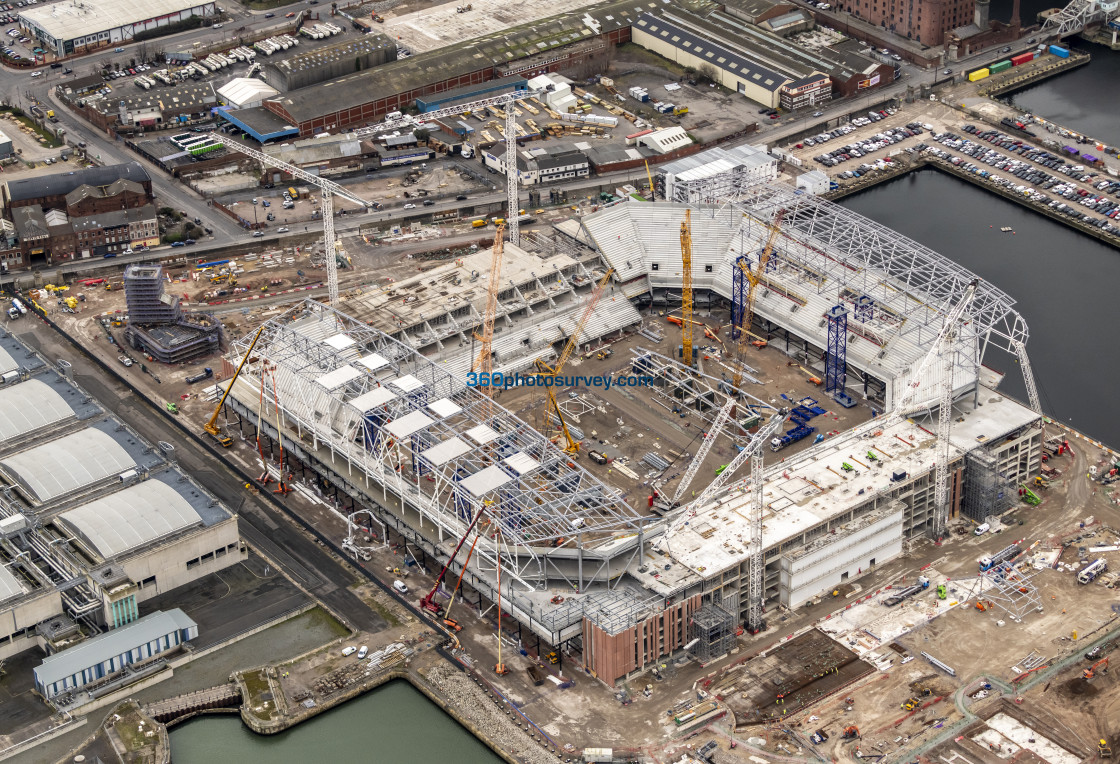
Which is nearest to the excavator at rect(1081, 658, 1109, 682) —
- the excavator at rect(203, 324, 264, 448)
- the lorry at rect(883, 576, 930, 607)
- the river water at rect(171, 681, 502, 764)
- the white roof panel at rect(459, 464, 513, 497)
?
the lorry at rect(883, 576, 930, 607)


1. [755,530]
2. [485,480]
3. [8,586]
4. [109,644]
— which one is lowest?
[109,644]

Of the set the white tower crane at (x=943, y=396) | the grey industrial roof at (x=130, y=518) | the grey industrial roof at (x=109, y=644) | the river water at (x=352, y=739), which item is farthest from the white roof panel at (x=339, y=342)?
the white tower crane at (x=943, y=396)

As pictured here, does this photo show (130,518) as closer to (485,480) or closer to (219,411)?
(219,411)

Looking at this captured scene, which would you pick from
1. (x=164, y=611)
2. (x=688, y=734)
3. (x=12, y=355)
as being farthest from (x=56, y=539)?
(x=688, y=734)

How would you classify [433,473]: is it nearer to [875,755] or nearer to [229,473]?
[229,473]

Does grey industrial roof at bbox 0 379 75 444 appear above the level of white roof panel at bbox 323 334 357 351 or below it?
below

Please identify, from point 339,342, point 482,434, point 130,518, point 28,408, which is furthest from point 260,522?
point 28,408

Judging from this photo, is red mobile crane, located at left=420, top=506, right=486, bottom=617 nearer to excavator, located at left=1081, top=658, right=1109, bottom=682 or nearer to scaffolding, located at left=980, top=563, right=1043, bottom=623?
scaffolding, located at left=980, top=563, right=1043, bottom=623
